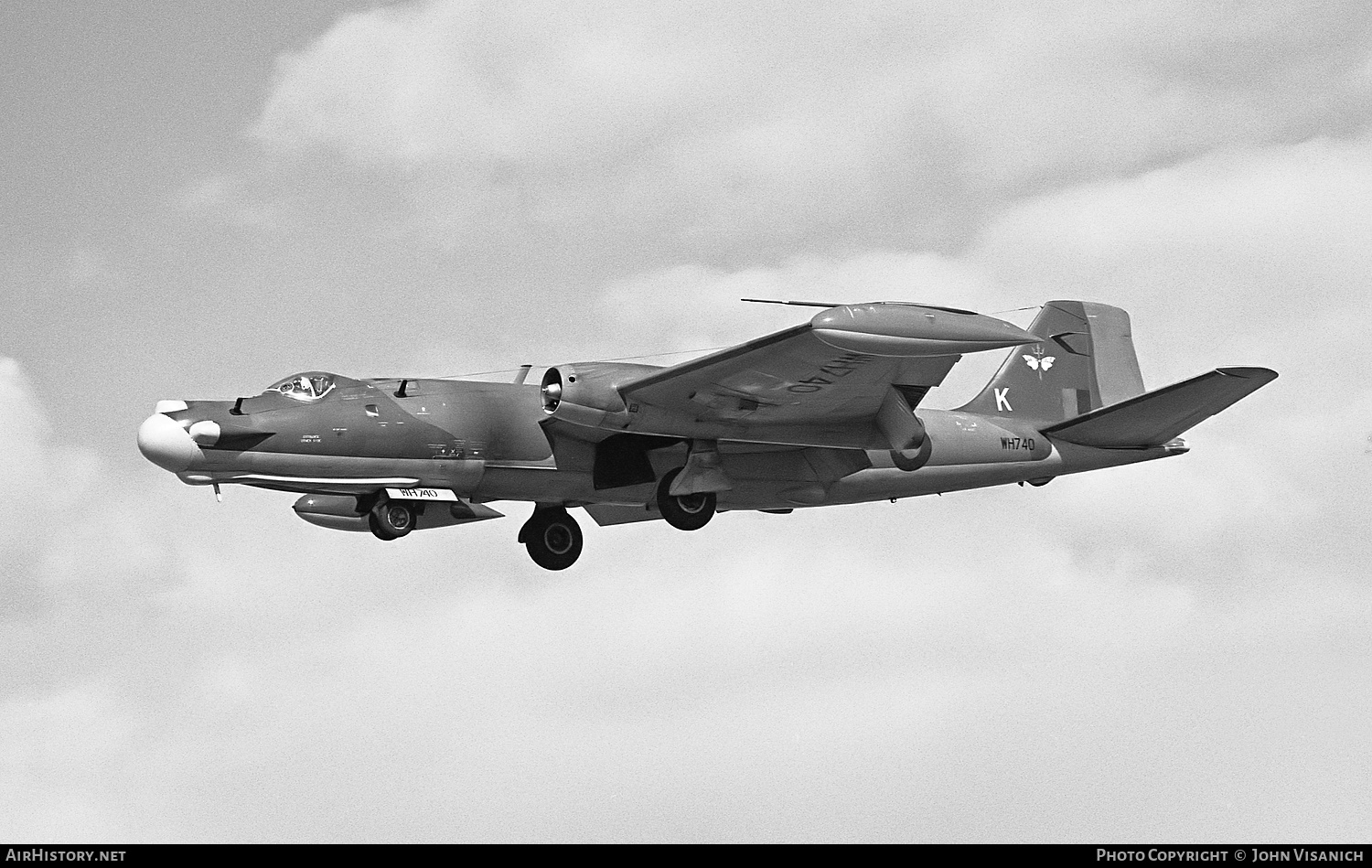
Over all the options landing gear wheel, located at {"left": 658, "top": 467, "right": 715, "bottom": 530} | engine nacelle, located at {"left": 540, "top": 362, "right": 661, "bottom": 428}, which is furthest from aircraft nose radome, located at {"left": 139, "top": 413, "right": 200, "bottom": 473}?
landing gear wheel, located at {"left": 658, "top": 467, "right": 715, "bottom": 530}

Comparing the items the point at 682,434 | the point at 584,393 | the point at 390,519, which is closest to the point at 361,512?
the point at 390,519

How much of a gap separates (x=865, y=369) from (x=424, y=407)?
655 centimetres

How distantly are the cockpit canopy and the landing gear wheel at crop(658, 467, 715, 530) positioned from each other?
5.42 meters

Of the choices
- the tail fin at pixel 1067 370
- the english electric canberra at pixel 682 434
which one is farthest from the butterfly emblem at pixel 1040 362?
the english electric canberra at pixel 682 434

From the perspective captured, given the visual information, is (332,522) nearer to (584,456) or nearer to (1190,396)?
(584,456)

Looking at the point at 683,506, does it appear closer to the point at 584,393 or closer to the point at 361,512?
the point at 584,393

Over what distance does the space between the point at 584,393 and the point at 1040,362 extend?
9.65 metres

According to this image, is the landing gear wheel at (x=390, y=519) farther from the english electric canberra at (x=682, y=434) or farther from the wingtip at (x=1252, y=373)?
the wingtip at (x=1252, y=373)

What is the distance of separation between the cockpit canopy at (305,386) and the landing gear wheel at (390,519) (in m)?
1.87

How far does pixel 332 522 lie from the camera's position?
99.1 ft

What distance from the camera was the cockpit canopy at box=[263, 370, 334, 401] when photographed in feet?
84.0

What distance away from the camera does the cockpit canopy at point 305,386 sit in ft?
84.0
